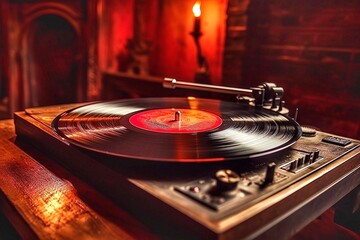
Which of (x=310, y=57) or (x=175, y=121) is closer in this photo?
(x=175, y=121)

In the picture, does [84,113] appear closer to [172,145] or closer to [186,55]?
[172,145]

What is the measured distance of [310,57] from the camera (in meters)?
2.00

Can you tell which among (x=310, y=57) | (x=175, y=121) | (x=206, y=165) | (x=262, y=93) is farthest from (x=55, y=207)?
(x=310, y=57)

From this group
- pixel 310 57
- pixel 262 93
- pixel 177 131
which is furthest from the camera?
pixel 310 57

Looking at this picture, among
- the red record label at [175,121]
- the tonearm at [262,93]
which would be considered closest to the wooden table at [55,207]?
the red record label at [175,121]

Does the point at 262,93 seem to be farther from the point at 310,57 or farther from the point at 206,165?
the point at 310,57

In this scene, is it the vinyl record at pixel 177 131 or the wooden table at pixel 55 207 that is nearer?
the wooden table at pixel 55 207

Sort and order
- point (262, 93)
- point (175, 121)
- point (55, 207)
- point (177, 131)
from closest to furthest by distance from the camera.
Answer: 1. point (55, 207)
2. point (177, 131)
3. point (175, 121)
4. point (262, 93)

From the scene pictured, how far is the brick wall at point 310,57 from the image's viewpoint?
1.84m

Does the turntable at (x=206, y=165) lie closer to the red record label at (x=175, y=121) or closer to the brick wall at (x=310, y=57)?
the red record label at (x=175, y=121)

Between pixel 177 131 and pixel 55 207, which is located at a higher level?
pixel 177 131

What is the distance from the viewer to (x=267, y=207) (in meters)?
0.61

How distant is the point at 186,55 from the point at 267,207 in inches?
97.0

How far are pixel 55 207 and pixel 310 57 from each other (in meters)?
1.79
